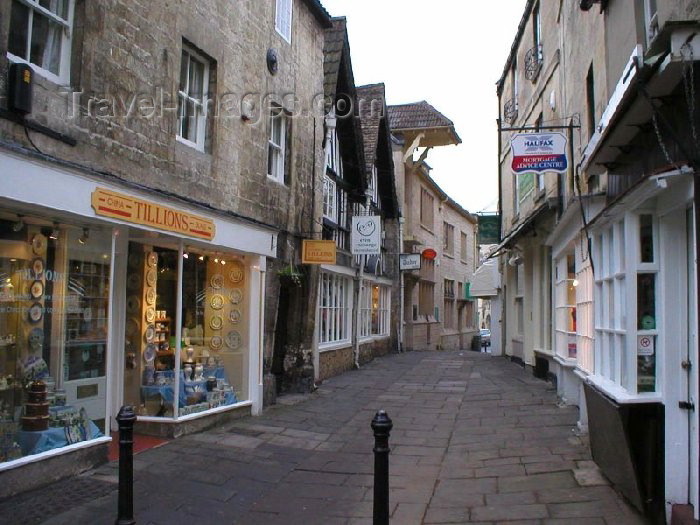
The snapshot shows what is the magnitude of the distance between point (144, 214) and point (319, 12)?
745 centimetres

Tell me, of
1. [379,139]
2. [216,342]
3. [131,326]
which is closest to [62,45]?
[131,326]

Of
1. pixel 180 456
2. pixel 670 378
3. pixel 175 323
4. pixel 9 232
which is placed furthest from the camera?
pixel 175 323

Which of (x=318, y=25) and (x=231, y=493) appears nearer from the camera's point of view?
(x=231, y=493)

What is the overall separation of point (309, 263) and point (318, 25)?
5119mm

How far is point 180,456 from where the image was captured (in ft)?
25.0

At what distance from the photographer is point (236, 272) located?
10.5 m

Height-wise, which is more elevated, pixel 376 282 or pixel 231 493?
pixel 376 282

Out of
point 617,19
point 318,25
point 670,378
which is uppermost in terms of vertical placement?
point 318,25

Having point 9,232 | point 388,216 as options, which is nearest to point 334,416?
point 9,232

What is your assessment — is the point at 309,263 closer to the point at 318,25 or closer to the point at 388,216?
the point at 318,25

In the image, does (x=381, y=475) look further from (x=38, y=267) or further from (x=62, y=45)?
(x=62, y=45)

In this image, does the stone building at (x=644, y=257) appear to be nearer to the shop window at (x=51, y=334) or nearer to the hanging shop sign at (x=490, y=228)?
the shop window at (x=51, y=334)

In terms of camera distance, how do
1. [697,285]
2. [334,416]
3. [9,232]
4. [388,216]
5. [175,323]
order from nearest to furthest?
1. [697,285]
2. [9,232]
3. [175,323]
4. [334,416]
5. [388,216]

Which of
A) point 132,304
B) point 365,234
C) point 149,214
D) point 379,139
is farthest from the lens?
point 379,139
